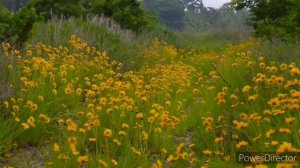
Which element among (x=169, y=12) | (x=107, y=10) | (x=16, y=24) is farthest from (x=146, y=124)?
(x=169, y=12)

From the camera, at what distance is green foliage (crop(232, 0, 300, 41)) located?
936cm

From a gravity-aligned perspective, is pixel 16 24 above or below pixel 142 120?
above

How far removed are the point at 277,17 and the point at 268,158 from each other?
8780 mm

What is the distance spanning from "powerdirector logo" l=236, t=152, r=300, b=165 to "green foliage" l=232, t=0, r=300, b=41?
6.68 m

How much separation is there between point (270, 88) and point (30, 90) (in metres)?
2.55

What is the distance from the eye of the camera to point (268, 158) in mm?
2605

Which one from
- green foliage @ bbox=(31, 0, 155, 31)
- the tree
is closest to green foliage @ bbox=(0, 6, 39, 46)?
green foliage @ bbox=(31, 0, 155, 31)

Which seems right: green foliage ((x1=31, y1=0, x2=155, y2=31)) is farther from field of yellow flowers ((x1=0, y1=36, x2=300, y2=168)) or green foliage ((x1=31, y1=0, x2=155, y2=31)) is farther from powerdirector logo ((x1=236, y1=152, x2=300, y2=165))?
powerdirector logo ((x1=236, y1=152, x2=300, y2=165))

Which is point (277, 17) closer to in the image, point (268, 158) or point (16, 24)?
point (16, 24)

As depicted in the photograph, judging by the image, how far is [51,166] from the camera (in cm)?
304

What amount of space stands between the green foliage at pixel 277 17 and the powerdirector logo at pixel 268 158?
6.68 metres

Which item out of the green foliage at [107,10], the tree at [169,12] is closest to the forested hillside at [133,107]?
the green foliage at [107,10]

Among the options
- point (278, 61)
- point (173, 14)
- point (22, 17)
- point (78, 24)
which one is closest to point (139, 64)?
point (78, 24)

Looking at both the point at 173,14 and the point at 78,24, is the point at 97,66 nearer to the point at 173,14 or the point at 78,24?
the point at 78,24
